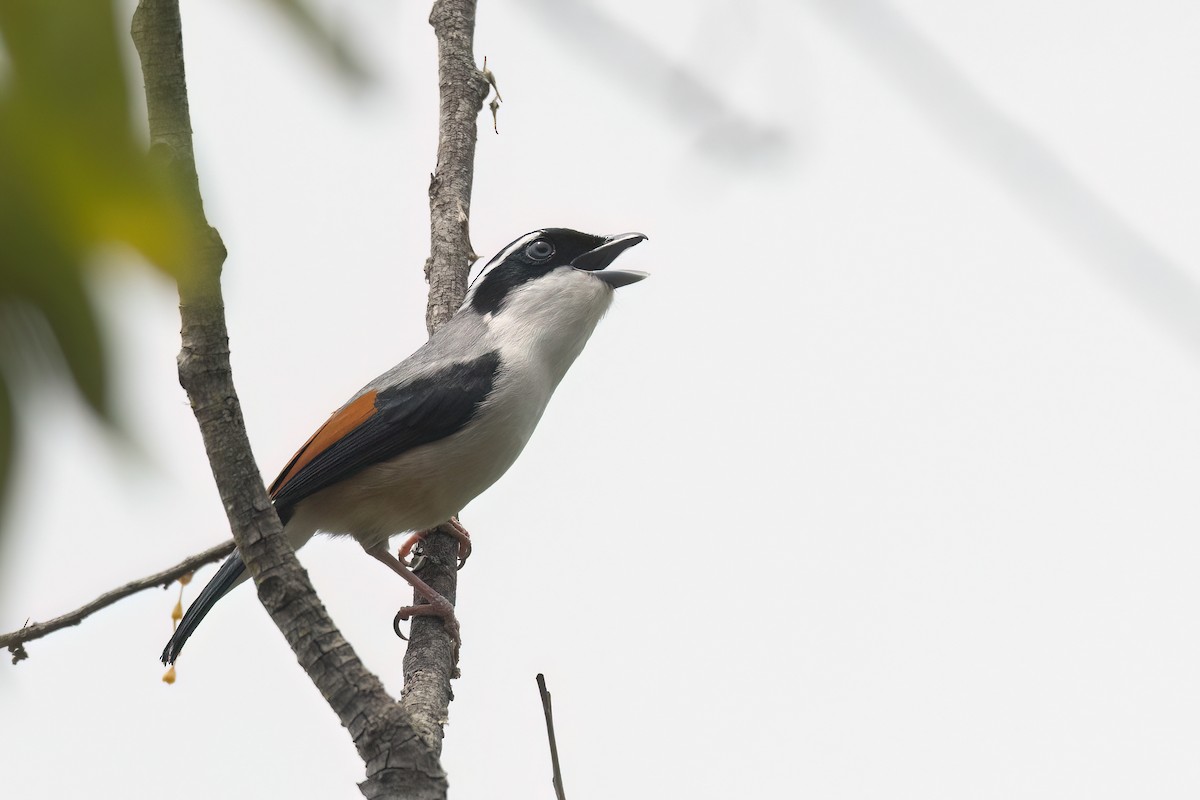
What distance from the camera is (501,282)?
5.15 m

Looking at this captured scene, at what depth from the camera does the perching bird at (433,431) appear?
15.3 feet

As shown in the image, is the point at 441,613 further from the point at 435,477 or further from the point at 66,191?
the point at 66,191

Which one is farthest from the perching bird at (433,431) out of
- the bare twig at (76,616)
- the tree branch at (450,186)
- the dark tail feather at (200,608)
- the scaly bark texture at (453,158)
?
the bare twig at (76,616)

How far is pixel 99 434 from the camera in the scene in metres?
0.87

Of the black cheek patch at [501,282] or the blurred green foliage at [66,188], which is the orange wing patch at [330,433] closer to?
the black cheek patch at [501,282]

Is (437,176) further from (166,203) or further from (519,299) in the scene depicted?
(166,203)

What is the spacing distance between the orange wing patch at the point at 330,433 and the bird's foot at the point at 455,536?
1.87 ft

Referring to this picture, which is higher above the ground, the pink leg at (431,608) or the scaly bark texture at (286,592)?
the pink leg at (431,608)

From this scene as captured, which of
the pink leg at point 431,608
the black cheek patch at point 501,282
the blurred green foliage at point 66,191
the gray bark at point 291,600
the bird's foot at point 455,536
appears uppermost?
the black cheek patch at point 501,282

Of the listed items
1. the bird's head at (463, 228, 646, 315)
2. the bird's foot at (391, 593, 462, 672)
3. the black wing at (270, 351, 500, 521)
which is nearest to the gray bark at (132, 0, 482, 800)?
the bird's foot at (391, 593, 462, 672)

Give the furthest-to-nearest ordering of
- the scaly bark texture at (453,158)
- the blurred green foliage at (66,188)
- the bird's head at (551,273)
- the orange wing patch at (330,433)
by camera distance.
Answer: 1. the scaly bark texture at (453,158)
2. the bird's head at (551,273)
3. the orange wing patch at (330,433)
4. the blurred green foliage at (66,188)

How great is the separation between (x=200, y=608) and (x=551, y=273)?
1.99 m

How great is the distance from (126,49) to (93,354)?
0.22 meters

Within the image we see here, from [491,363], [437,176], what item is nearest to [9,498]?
[491,363]
